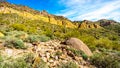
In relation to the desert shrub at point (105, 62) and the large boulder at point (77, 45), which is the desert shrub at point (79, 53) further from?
the large boulder at point (77, 45)

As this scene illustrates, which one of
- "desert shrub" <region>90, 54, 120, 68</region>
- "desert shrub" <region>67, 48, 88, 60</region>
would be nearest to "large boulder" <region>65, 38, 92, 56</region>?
"desert shrub" <region>67, 48, 88, 60</region>

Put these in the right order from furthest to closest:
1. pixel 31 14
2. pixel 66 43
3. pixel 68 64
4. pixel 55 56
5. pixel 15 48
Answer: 1. pixel 31 14
2. pixel 66 43
3. pixel 15 48
4. pixel 55 56
5. pixel 68 64

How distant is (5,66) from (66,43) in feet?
22.5

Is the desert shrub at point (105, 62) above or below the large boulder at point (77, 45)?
below

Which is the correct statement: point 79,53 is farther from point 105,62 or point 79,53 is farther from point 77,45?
point 105,62

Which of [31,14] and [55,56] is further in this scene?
[31,14]

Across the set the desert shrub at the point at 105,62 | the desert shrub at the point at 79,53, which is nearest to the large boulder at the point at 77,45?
the desert shrub at the point at 79,53

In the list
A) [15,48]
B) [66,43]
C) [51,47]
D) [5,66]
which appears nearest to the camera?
[5,66]

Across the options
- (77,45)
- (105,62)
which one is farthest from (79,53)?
(105,62)

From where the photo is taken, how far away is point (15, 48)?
12070mm

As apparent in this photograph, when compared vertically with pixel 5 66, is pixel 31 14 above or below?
above

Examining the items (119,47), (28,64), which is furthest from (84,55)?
(119,47)

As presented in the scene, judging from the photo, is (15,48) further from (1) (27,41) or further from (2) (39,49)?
(1) (27,41)

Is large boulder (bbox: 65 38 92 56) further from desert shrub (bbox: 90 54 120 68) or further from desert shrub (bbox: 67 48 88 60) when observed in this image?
desert shrub (bbox: 90 54 120 68)
